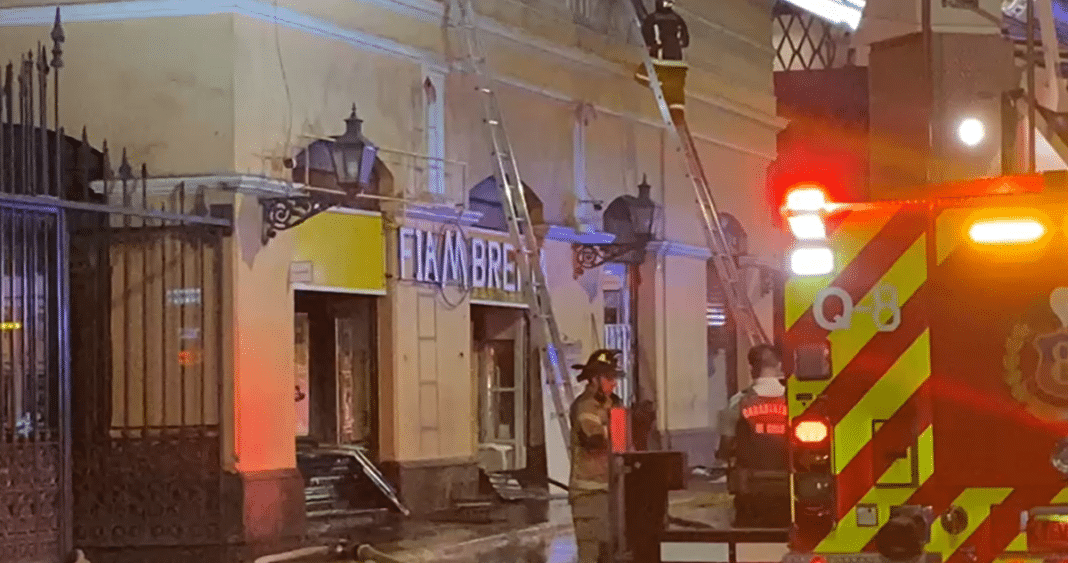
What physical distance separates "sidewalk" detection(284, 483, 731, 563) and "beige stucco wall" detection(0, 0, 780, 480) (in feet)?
4.73

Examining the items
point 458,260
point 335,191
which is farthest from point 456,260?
point 335,191

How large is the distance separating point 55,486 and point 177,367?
2.14 meters

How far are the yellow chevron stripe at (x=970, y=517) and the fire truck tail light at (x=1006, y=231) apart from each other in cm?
83

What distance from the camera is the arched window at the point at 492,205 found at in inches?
763

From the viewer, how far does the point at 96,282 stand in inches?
605

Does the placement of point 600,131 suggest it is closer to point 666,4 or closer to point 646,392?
point 666,4

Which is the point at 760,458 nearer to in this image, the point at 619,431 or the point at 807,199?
the point at 619,431

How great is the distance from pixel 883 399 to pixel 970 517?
19.3 inches

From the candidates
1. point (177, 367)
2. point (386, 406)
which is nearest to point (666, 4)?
point (386, 406)

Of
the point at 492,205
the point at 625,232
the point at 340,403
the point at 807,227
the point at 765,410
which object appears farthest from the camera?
the point at 625,232

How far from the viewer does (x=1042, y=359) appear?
6125mm

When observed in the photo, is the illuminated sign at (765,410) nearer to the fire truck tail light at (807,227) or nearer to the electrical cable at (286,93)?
the fire truck tail light at (807,227)

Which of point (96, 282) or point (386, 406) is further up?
point (96, 282)

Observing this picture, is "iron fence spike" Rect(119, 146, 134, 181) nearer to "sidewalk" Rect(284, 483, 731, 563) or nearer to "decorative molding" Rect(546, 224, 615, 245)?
"sidewalk" Rect(284, 483, 731, 563)
